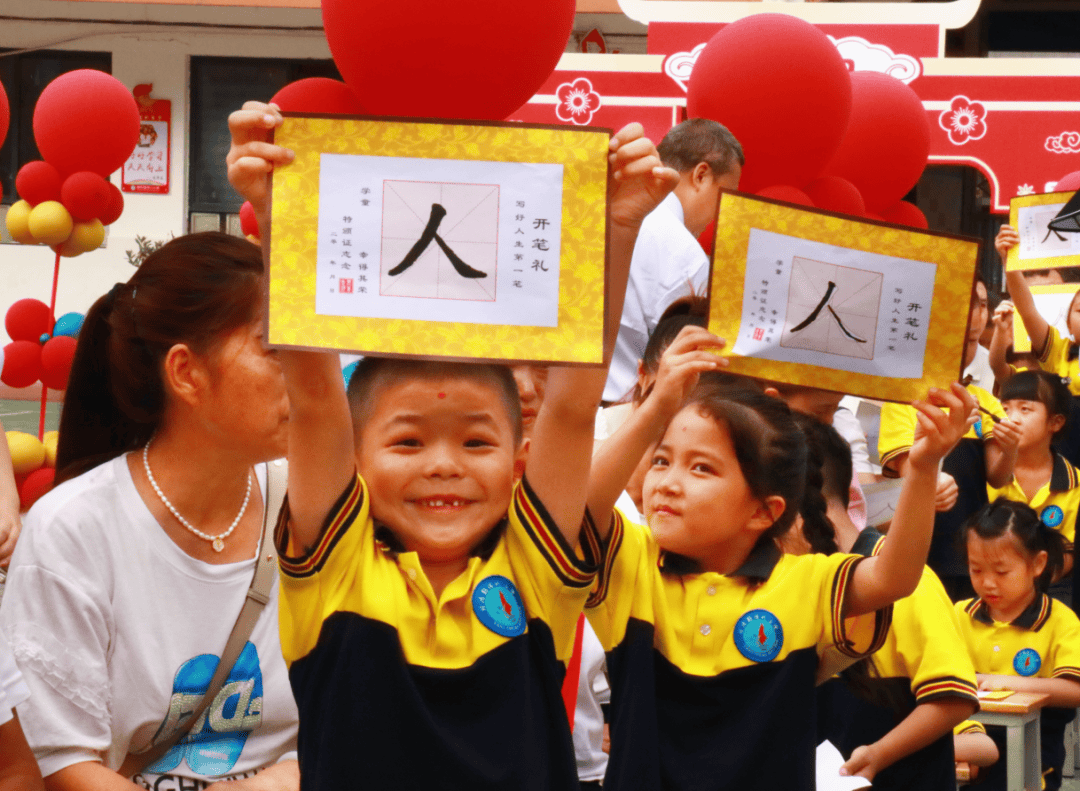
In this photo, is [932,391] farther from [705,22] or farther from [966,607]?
[705,22]

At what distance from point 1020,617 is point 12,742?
10.5ft

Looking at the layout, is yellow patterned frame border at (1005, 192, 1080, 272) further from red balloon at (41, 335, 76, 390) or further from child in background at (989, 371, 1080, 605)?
red balloon at (41, 335, 76, 390)

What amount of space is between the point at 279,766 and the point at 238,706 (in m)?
0.12

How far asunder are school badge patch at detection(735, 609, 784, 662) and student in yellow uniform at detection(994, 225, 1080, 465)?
11.5ft

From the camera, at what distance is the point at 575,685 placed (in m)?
2.12

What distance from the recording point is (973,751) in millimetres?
3328

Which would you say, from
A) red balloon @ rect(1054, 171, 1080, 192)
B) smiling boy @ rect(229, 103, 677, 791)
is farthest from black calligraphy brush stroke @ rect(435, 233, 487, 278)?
red balloon @ rect(1054, 171, 1080, 192)

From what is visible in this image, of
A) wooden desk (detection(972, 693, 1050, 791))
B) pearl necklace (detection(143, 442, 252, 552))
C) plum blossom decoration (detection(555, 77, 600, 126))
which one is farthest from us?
plum blossom decoration (detection(555, 77, 600, 126))

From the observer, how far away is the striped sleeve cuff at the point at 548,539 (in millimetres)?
1564

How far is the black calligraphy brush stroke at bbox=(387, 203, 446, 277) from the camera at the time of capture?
4.84 feet

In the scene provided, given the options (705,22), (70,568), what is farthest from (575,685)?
(705,22)

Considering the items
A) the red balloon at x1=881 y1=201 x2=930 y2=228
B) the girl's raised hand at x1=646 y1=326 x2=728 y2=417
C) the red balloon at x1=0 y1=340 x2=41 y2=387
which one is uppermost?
the red balloon at x1=881 y1=201 x2=930 y2=228

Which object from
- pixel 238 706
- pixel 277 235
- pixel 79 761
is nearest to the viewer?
pixel 277 235

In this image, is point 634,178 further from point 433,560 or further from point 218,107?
point 218,107
